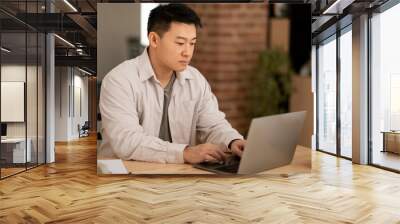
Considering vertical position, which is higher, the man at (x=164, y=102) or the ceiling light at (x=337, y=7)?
the ceiling light at (x=337, y=7)

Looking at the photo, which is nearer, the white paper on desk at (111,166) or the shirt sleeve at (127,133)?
the shirt sleeve at (127,133)

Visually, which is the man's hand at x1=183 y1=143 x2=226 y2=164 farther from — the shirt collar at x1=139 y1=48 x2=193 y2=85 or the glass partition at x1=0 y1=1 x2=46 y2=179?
the glass partition at x1=0 y1=1 x2=46 y2=179

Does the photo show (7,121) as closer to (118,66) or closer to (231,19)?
(118,66)

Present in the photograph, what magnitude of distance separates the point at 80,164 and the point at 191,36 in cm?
332

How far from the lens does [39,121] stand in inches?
281

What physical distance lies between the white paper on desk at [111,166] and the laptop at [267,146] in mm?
1015

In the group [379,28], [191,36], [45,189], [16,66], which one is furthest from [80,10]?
[379,28]

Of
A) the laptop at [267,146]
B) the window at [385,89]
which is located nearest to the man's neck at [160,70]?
the laptop at [267,146]

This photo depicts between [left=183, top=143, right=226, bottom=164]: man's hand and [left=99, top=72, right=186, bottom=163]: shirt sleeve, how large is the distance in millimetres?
89

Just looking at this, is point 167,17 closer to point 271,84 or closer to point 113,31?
point 113,31

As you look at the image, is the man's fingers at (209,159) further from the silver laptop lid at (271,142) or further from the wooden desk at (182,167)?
the silver laptop lid at (271,142)

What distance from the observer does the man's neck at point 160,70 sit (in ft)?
17.9

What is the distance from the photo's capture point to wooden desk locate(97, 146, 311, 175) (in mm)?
5205

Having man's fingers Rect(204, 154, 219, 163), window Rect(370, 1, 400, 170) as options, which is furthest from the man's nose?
window Rect(370, 1, 400, 170)
